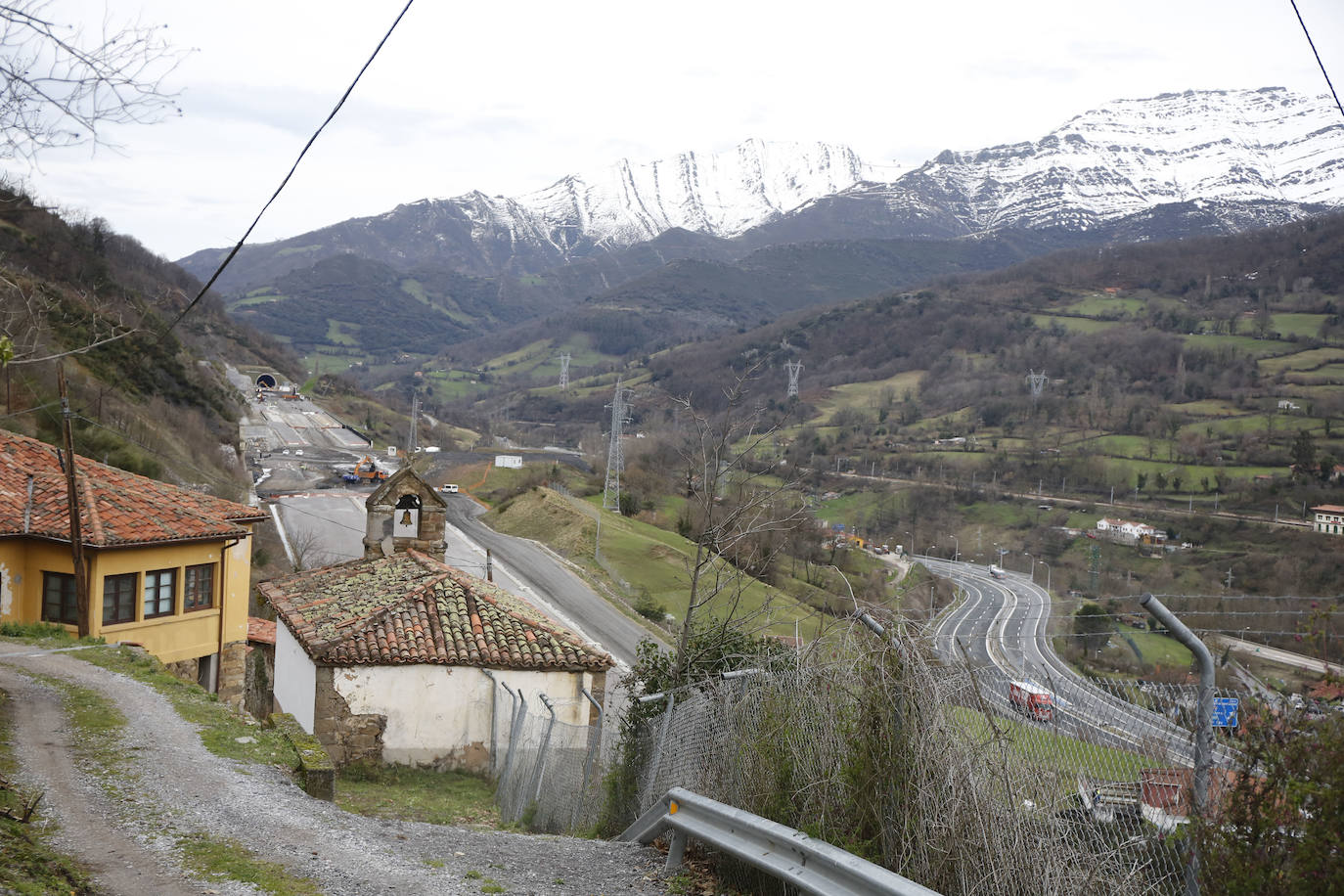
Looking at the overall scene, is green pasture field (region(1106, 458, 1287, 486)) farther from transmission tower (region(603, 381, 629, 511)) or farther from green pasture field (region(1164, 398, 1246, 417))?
transmission tower (region(603, 381, 629, 511))

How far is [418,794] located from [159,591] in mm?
9284

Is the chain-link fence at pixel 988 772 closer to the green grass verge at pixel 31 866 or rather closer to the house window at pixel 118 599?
the green grass verge at pixel 31 866

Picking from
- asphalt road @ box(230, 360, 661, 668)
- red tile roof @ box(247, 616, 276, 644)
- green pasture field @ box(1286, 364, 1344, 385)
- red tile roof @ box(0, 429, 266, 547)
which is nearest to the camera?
red tile roof @ box(0, 429, 266, 547)

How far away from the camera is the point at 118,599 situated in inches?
724

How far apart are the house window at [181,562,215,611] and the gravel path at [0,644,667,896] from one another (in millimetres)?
11576

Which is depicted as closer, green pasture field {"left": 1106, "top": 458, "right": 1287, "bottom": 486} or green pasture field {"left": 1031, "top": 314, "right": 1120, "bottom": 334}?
green pasture field {"left": 1106, "top": 458, "right": 1287, "bottom": 486}

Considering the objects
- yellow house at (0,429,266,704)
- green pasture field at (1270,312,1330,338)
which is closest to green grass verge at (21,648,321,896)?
yellow house at (0,429,266,704)

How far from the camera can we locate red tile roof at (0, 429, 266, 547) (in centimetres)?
1794

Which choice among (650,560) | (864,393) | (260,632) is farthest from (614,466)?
(864,393)

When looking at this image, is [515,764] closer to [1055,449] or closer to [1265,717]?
[1265,717]

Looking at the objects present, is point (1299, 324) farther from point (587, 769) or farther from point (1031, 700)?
point (1031, 700)

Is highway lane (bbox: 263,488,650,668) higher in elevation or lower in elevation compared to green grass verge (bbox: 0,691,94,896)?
lower

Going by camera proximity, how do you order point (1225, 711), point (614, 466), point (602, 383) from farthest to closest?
point (602, 383) → point (614, 466) → point (1225, 711)

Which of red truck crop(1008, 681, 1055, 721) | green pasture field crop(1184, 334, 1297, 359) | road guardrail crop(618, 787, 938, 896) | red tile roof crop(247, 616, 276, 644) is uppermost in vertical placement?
green pasture field crop(1184, 334, 1297, 359)
